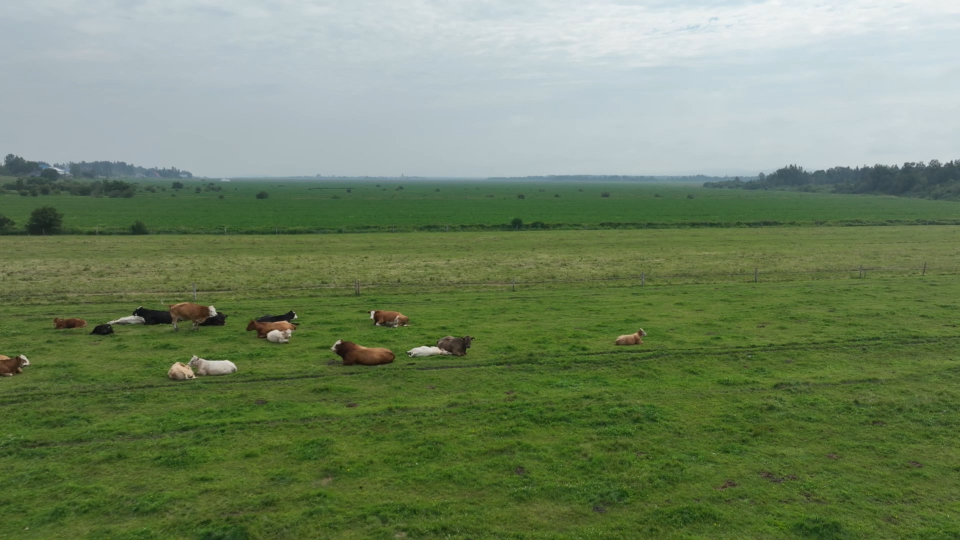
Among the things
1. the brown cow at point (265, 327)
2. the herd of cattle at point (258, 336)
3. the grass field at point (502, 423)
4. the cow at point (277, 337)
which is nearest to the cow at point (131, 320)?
the herd of cattle at point (258, 336)

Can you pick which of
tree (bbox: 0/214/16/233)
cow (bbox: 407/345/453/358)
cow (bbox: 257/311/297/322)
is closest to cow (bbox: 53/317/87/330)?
cow (bbox: 257/311/297/322)

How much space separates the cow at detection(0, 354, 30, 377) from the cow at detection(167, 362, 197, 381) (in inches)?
136

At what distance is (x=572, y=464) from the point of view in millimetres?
9688

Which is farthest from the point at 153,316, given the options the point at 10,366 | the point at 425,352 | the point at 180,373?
the point at 425,352

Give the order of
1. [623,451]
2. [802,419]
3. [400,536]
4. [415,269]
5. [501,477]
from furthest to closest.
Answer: [415,269]
[802,419]
[623,451]
[501,477]
[400,536]

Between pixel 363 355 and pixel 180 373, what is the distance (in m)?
4.04

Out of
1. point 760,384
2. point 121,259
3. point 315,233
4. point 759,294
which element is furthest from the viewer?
point 315,233

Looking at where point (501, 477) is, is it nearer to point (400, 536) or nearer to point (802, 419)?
point (400, 536)

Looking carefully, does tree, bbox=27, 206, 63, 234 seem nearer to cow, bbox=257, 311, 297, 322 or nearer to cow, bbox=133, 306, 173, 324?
cow, bbox=133, 306, 173, 324

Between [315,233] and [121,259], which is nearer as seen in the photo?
[121,259]

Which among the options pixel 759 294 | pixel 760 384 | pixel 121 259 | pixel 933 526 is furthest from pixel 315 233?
pixel 933 526

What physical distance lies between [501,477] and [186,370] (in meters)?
8.23

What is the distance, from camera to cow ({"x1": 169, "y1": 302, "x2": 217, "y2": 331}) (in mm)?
18141

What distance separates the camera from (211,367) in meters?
13.9
